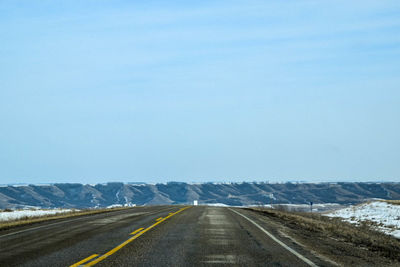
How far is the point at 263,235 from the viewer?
1391 cm

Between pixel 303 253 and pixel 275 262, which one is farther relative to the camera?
pixel 303 253

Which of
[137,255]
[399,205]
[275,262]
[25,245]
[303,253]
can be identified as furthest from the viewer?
[399,205]

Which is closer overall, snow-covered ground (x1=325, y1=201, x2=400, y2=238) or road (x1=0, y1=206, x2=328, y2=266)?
road (x1=0, y1=206, x2=328, y2=266)

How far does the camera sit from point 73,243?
456 inches

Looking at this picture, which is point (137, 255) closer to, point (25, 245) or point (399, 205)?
point (25, 245)

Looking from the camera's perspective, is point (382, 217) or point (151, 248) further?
point (382, 217)

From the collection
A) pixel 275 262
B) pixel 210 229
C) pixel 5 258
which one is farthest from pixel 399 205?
pixel 5 258

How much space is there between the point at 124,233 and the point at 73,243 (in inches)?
101

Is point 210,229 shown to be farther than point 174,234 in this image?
Yes

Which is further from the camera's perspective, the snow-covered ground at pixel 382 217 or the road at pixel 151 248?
the snow-covered ground at pixel 382 217

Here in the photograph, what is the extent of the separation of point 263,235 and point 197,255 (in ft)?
15.9

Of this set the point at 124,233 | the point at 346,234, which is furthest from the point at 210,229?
the point at 346,234

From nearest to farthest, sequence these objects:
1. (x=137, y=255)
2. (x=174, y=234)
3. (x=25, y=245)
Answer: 1. (x=137, y=255)
2. (x=25, y=245)
3. (x=174, y=234)

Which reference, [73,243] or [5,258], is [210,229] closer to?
[73,243]
